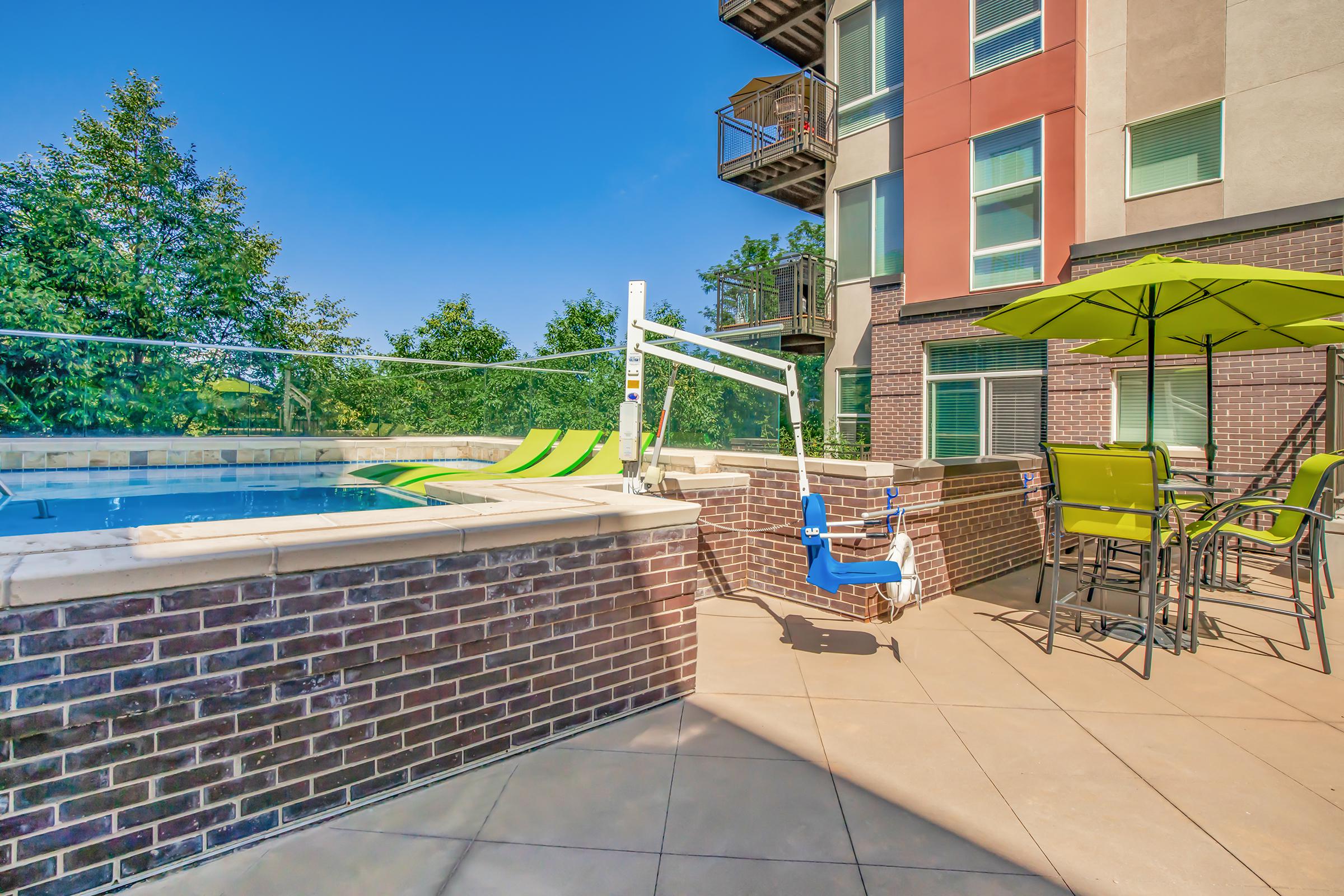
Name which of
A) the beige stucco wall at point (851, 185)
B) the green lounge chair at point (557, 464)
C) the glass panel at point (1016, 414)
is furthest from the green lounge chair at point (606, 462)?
the glass panel at point (1016, 414)

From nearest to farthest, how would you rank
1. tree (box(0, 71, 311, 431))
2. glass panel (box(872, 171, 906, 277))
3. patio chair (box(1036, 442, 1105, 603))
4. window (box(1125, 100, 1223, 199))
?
patio chair (box(1036, 442, 1105, 603)), window (box(1125, 100, 1223, 199)), glass panel (box(872, 171, 906, 277)), tree (box(0, 71, 311, 431))

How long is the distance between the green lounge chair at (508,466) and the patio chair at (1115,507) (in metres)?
5.62

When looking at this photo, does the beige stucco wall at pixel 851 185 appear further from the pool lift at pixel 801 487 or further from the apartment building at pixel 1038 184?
the pool lift at pixel 801 487

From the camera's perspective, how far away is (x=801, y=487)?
3947 millimetres

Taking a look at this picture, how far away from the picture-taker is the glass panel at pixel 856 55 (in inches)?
406

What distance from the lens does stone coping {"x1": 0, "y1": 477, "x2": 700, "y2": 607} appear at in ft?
5.27

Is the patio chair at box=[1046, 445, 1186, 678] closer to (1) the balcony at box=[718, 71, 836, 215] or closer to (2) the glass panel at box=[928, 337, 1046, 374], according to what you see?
(2) the glass panel at box=[928, 337, 1046, 374]

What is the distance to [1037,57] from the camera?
8062mm

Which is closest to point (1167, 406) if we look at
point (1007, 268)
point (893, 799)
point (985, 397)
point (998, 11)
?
point (985, 397)

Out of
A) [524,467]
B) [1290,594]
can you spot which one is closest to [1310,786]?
[1290,594]

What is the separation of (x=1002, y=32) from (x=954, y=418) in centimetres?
514

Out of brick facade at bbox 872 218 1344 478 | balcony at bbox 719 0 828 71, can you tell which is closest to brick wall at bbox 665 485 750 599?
brick facade at bbox 872 218 1344 478

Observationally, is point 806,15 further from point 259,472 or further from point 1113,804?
point 1113,804

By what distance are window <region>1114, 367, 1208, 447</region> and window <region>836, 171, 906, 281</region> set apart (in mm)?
3531
